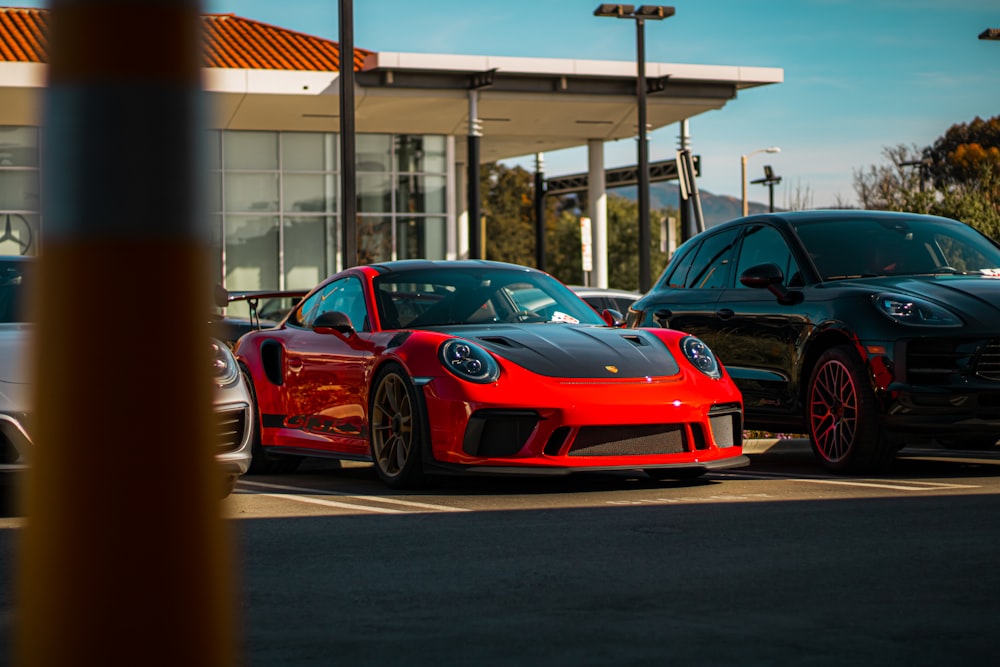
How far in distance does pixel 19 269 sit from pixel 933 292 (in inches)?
211

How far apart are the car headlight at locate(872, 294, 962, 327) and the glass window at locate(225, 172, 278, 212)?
101ft

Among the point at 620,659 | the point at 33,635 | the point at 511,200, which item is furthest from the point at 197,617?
the point at 511,200

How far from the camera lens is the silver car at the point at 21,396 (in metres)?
7.13

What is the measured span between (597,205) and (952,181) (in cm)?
2319

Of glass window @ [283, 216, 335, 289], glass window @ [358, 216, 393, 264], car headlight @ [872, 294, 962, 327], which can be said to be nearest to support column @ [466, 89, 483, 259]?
glass window @ [358, 216, 393, 264]

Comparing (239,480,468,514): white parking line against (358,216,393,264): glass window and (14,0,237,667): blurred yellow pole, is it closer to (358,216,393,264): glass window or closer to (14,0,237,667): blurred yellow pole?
(14,0,237,667): blurred yellow pole

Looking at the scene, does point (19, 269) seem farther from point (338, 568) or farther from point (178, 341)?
point (178, 341)

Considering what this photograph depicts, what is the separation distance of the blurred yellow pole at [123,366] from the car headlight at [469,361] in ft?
22.2

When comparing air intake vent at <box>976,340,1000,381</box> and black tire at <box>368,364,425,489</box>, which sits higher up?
air intake vent at <box>976,340,1000,381</box>

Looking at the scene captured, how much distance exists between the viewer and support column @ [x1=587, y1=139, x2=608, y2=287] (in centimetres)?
4078

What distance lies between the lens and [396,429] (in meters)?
8.59

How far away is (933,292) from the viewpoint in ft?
29.1

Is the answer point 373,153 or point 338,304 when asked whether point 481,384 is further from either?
point 373,153

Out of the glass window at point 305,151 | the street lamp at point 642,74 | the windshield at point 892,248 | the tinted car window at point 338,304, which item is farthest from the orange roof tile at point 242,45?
the windshield at point 892,248
